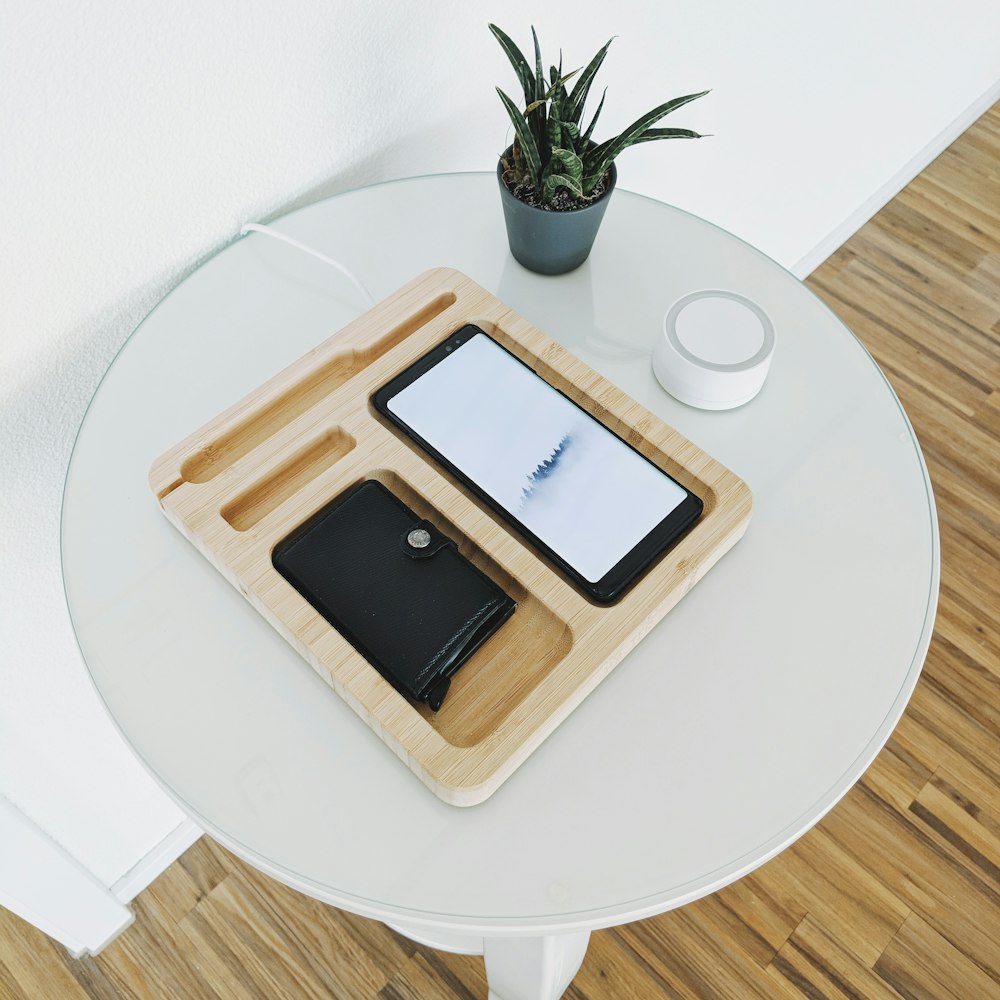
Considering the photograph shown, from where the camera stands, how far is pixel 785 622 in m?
0.56

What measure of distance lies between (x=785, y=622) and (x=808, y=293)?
0.30m

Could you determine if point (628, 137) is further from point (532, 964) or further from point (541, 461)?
point (532, 964)

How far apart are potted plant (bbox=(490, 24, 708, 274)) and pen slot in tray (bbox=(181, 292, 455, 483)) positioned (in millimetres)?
85

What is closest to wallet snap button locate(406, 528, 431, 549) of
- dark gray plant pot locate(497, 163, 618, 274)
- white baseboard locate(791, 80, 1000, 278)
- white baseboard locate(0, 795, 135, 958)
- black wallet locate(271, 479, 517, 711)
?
black wallet locate(271, 479, 517, 711)

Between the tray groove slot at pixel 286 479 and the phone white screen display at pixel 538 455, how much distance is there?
0.16ft

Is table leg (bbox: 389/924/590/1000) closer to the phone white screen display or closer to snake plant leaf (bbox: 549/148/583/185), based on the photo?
the phone white screen display

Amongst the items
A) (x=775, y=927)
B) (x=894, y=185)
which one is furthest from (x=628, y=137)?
(x=894, y=185)

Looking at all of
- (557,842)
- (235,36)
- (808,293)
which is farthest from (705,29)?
(557,842)

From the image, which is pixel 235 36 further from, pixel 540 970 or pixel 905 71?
pixel 905 71

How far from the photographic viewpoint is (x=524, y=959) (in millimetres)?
783

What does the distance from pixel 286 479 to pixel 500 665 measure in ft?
0.64

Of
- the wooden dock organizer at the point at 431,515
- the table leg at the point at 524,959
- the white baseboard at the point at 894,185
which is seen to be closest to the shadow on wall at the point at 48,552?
the wooden dock organizer at the point at 431,515

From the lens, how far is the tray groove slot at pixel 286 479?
57cm

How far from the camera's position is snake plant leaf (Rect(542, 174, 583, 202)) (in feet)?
2.04
